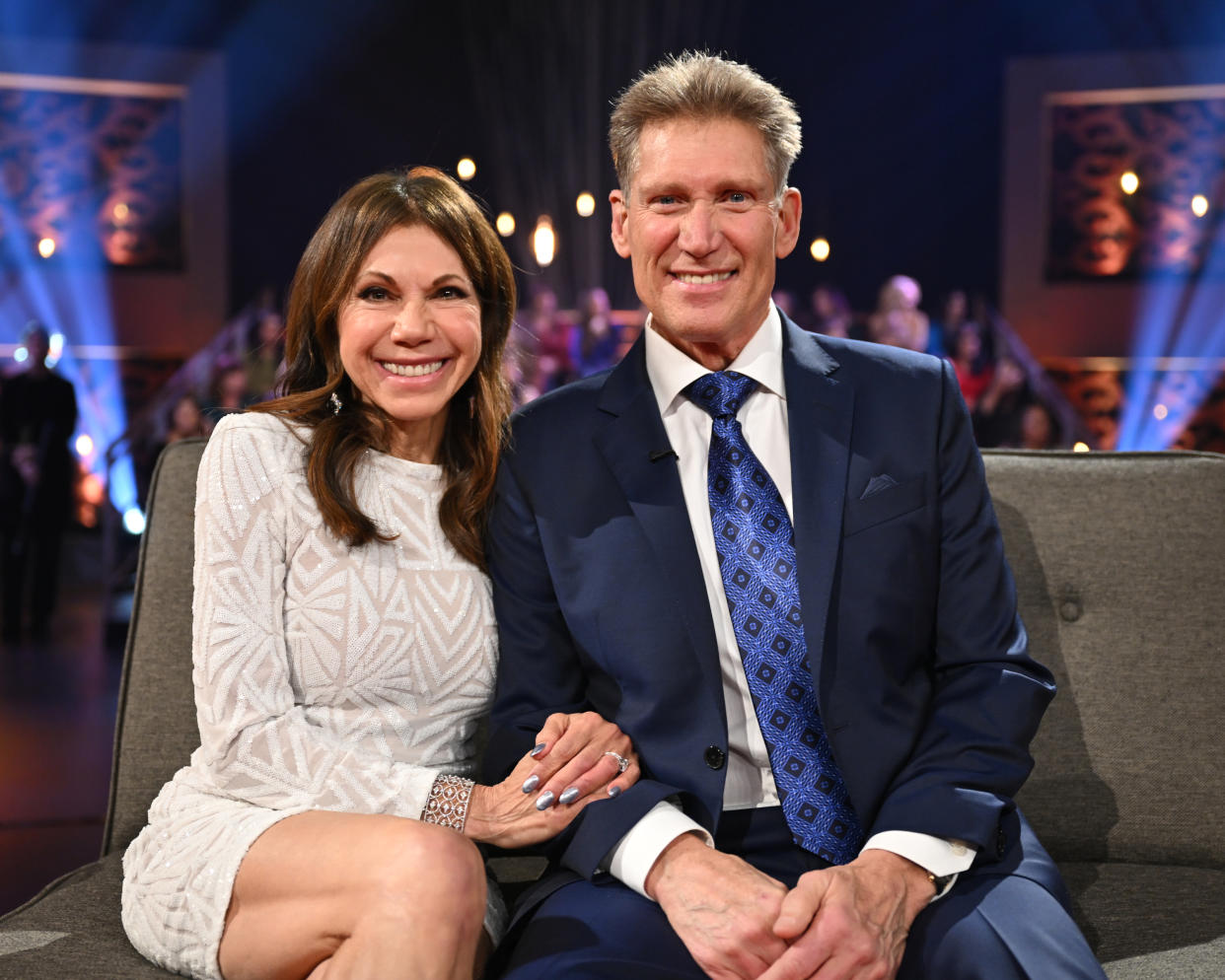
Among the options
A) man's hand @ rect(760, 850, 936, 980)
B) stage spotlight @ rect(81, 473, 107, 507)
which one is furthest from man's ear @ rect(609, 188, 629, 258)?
stage spotlight @ rect(81, 473, 107, 507)

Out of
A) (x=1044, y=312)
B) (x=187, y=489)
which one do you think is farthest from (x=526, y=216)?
(x=187, y=489)

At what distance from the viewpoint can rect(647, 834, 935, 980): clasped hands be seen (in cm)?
133

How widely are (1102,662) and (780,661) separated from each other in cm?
69

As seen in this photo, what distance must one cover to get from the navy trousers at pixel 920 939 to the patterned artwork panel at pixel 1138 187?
656 cm

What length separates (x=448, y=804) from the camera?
1.57 metres

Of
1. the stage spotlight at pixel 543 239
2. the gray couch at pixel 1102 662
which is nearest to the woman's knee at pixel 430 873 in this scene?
the gray couch at pixel 1102 662

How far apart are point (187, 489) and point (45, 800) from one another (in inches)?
93.5

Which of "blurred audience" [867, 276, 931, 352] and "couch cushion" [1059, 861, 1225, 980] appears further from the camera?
"blurred audience" [867, 276, 931, 352]

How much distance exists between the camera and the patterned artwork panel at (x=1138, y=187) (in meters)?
7.12

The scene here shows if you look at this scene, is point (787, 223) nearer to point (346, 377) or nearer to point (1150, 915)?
point (346, 377)

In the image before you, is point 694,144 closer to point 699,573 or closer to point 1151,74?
point 699,573

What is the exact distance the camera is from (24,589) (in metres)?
6.74

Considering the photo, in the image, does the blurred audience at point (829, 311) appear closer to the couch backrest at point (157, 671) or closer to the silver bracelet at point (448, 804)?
the couch backrest at point (157, 671)

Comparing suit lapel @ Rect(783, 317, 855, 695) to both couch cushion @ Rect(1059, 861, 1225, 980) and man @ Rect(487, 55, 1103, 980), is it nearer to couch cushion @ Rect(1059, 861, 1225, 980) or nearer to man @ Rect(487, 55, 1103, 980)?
man @ Rect(487, 55, 1103, 980)
